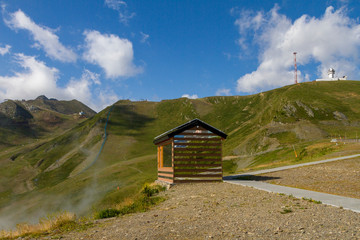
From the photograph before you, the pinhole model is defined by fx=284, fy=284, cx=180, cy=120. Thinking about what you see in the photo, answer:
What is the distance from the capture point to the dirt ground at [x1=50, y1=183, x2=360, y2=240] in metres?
6.83

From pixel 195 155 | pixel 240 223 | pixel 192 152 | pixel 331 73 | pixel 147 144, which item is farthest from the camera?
pixel 331 73

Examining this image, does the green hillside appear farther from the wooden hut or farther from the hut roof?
the hut roof

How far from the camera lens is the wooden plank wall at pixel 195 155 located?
20312 millimetres

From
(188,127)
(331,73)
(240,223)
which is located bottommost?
(240,223)

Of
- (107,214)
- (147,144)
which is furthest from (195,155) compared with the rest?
(147,144)

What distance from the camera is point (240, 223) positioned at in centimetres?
793

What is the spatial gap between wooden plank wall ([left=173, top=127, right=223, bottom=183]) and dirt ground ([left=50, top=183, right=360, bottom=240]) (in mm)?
8815

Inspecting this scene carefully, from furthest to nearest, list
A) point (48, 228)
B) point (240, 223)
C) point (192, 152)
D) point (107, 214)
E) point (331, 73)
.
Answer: point (331, 73) < point (192, 152) < point (107, 214) < point (48, 228) < point (240, 223)

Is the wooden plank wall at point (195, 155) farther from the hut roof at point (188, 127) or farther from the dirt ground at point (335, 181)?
the dirt ground at point (335, 181)

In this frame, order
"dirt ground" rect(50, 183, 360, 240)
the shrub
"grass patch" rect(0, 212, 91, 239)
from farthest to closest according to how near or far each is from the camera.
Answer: the shrub → "grass patch" rect(0, 212, 91, 239) → "dirt ground" rect(50, 183, 360, 240)

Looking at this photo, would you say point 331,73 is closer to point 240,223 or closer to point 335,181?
point 335,181

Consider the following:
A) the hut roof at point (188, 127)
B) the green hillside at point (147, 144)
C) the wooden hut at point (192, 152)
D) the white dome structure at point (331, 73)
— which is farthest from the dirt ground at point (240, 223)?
the white dome structure at point (331, 73)

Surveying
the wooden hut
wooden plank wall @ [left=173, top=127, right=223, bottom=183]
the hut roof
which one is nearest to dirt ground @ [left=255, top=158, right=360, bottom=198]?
wooden plank wall @ [left=173, top=127, right=223, bottom=183]

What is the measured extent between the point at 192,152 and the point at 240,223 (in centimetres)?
1284
